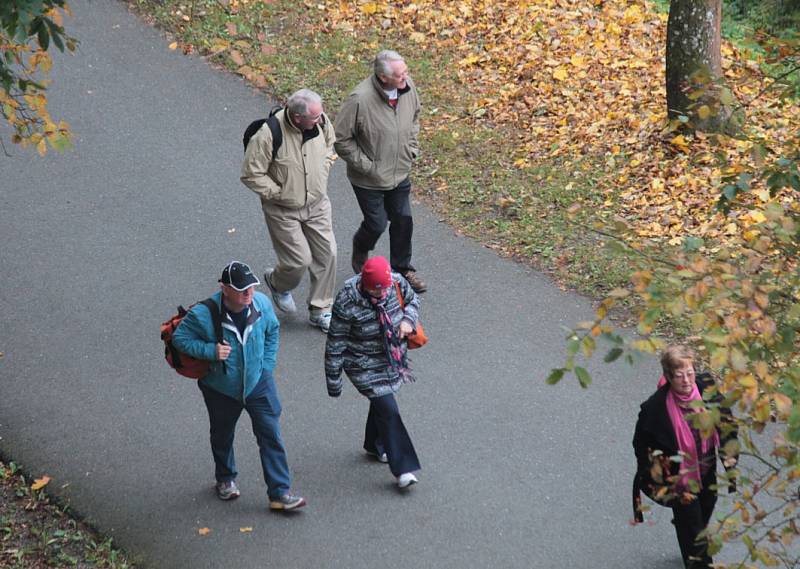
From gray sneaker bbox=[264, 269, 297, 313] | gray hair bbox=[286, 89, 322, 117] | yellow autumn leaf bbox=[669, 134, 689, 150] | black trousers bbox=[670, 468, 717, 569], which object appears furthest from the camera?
yellow autumn leaf bbox=[669, 134, 689, 150]

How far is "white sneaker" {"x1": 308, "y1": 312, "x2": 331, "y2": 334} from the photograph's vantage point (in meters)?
8.57

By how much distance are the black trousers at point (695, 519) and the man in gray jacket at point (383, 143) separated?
390cm

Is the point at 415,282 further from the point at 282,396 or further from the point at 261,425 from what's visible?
the point at 261,425

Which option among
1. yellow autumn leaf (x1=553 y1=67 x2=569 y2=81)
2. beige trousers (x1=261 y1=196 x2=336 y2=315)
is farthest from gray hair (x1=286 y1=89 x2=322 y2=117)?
yellow autumn leaf (x1=553 y1=67 x2=569 y2=81)

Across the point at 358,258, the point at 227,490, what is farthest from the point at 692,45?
the point at 227,490

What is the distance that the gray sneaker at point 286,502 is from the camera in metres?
6.57

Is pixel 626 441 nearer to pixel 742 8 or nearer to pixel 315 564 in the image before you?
pixel 315 564

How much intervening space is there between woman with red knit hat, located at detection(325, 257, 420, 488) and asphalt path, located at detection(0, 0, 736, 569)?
0.45m

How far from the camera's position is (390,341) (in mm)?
6430

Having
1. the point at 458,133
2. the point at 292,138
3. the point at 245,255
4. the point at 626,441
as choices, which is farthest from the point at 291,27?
the point at 626,441

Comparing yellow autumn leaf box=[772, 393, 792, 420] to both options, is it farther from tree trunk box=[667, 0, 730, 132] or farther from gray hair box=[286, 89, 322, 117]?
tree trunk box=[667, 0, 730, 132]

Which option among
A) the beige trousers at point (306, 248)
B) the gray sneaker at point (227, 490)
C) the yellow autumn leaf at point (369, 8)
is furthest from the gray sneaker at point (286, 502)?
the yellow autumn leaf at point (369, 8)

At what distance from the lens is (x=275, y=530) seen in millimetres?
6516

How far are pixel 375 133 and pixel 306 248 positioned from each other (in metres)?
1.10
